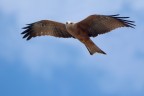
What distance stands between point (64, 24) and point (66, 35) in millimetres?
326

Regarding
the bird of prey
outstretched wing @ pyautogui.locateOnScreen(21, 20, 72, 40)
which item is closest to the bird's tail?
the bird of prey

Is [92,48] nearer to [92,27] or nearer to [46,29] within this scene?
[92,27]

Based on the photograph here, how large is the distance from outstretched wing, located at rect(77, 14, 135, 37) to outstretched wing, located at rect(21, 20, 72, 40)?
82 centimetres

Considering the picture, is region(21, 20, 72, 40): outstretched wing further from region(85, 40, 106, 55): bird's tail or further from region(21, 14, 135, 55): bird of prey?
region(85, 40, 106, 55): bird's tail

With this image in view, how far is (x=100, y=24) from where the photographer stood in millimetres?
15156

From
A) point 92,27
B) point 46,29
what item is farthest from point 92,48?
point 46,29

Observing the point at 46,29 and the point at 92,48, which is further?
A: the point at 46,29

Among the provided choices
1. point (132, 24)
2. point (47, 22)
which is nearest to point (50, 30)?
point (47, 22)

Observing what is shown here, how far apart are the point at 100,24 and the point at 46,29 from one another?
171cm

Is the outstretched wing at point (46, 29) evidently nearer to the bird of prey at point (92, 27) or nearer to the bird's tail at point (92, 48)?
the bird of prey at point (92, 27)

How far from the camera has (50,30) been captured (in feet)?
52.3

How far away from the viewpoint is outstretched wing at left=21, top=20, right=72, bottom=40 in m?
15.8

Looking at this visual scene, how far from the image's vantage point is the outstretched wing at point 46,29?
1580 centimetres

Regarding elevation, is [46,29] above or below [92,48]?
above
